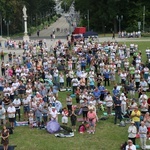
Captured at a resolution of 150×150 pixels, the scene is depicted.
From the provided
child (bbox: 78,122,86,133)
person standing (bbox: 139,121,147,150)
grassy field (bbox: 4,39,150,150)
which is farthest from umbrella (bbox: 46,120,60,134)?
person standing (bbox: 139,121,147,150)

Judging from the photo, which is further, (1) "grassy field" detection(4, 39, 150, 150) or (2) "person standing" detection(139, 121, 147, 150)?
(1) "grassy field" detection(4, 39, 150, 150)

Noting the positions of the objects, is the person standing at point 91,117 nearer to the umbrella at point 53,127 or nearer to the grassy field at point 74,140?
the grassy field at point 74,140

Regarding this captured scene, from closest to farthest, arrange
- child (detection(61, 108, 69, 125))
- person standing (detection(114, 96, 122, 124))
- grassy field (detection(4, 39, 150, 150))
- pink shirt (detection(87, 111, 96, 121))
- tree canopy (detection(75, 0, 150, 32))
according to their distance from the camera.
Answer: grassy field (detection(4, 39, 150, 150))
pink shirt (detection(87, 111, 96, 121))
child (detection(61, 108, 69, 125))
person standing (detection(114, 96, 122, 124))
tree canopy (detection(75, 0, 150, 32))

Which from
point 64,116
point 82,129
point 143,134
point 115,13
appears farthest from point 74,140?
point 115,13

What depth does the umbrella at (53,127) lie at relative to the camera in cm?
1842

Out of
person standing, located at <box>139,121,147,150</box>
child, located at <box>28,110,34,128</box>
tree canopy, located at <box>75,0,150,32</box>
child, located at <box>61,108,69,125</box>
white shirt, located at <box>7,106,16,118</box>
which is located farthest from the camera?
tree canopy, located at <box>75,0,150,32</box>

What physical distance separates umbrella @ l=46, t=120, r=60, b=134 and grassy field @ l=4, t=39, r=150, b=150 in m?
0.24

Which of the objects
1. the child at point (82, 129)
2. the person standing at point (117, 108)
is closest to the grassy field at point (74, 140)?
the child at point (82, 129)

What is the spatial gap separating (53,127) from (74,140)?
149cm

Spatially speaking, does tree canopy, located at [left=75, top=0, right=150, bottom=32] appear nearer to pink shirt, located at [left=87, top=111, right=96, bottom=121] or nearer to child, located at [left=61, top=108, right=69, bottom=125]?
child, located at [left=61, top=108, right=69, bottom=125]

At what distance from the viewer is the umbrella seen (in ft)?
60.4

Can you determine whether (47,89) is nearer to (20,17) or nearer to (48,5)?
(20,17)

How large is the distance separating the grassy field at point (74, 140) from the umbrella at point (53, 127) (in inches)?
9.3

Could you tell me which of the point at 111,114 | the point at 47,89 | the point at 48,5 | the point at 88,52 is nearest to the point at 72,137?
the point at 111,114
